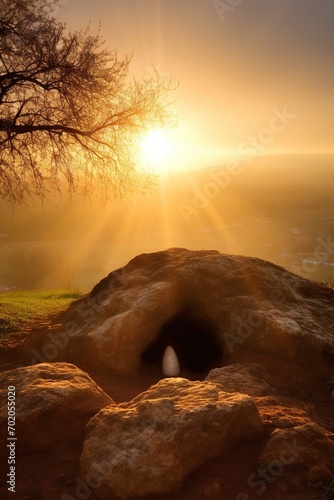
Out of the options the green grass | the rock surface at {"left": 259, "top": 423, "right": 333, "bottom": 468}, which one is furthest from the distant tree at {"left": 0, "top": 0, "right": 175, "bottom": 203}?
the rock surface at {"left": 259, "top": 423, "right": 333, "bottom": 468}

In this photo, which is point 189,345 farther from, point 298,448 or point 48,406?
point 298,448

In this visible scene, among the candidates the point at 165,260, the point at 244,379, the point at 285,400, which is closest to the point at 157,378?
the point at 244,379

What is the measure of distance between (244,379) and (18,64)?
12971 millimetres

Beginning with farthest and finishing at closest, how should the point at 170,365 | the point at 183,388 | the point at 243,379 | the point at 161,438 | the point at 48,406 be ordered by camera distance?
the point at 170,365, the point at 243,379, the point at 183,388, the point at 48,406, the point at 161,438

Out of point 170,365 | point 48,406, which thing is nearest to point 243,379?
point 170,365

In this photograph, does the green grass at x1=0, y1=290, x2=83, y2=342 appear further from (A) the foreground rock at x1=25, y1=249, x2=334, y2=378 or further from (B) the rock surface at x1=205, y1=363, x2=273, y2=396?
(B) the rock surface at x1=205, y1=363, x2=273, y2=396

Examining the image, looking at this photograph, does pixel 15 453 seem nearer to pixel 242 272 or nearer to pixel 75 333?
pixel 75 333

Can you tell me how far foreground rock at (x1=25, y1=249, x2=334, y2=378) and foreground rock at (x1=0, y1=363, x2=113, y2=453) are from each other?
2.86m

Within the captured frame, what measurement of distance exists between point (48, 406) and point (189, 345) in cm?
550

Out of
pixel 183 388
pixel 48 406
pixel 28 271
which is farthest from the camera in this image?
pixel 28 271

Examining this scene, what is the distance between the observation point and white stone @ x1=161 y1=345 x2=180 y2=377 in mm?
9180

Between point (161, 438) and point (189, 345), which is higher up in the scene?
point (161, 438)

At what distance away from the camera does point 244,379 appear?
7402 millimetres

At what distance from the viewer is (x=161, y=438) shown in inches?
183
